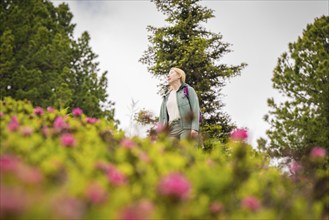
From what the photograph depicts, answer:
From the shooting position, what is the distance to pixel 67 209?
107 cm

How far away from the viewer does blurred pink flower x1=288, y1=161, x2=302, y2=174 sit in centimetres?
276

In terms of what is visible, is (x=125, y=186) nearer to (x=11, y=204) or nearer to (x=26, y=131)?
(x=11, y=204)

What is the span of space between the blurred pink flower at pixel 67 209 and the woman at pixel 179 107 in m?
3.74

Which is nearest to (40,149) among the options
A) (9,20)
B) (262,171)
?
(262,171)

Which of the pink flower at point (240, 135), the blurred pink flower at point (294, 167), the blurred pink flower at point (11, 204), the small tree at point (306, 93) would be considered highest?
the small tree at point (306, 93)

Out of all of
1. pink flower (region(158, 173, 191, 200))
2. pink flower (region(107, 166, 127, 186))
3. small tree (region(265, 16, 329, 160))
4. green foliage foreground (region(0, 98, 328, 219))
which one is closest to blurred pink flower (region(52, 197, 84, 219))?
green foliage foreground (region(0, 98, 328, 219))

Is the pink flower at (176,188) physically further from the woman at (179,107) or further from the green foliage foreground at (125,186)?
the woman at (179,107)

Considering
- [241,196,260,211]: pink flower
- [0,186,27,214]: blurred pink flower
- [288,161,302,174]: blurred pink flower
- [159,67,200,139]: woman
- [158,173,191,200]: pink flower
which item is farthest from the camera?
[159,67,200,139]: woman

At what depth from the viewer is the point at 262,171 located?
275cm

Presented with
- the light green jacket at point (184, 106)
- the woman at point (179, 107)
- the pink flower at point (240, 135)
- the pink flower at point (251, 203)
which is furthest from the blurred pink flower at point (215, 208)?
the light green jacket at point (184, 106)

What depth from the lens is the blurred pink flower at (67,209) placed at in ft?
3.45

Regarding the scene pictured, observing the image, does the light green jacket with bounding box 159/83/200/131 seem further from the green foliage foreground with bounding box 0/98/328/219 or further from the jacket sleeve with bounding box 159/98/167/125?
the green foliage foreground with bounding box 0/98/328/219

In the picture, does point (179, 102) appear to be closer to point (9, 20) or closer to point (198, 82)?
point (198, 82)

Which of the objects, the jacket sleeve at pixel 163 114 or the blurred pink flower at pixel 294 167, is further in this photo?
the jacket sleeve at pixel 163 114
